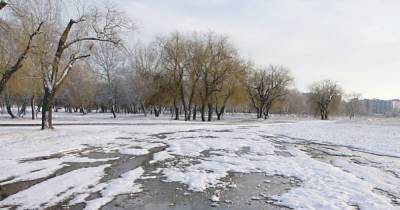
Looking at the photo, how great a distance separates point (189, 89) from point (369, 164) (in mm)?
43123

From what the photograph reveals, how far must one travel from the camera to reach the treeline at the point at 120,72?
21406 mm

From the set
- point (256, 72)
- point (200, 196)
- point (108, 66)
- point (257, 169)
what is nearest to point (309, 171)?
point (257, 169)

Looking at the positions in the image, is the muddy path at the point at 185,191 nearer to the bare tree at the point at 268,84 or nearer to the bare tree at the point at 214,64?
the bare tree at the point at 214,64

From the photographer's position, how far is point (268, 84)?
75.8m

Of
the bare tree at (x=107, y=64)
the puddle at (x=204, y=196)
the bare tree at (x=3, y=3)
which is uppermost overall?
the bare tree at (x=107, y=64)

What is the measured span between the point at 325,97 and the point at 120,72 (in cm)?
5546

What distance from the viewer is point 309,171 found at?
1184 centimetres

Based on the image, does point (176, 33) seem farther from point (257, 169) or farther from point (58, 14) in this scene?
point (257, 169)

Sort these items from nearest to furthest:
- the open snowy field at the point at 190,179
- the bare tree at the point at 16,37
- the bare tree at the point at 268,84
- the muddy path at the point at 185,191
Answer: the muddy path at the point at 185,191 < the open snowy field at the point at 190,179 < the bare tree at the point at 16,37 < the bare tree at the point at 268,84

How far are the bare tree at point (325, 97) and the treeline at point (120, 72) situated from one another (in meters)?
0.26

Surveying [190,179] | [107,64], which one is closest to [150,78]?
[107,64]

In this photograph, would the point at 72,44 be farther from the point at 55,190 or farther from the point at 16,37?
the point at 55,190

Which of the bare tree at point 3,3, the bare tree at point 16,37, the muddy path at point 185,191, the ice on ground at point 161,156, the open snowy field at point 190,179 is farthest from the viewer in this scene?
the bare tree at point 16,37

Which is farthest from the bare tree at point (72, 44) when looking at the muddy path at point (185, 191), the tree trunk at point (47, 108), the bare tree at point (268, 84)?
the bare tree at point (268, 84)
